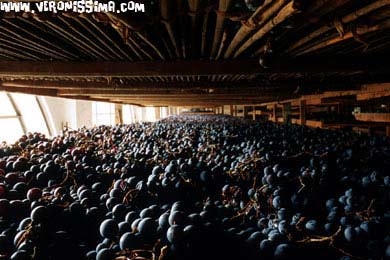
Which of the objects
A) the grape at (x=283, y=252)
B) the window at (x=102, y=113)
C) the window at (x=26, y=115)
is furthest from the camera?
the window at (x=102, y=113)

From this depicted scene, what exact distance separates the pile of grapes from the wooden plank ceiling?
556 millimetres

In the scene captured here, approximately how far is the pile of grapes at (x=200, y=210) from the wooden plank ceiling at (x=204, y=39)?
0.56 metres

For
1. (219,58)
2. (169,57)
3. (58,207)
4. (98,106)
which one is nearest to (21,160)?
(58,207)

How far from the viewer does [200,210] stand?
4.60 ft

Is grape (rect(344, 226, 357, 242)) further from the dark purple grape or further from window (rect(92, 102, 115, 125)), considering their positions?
window (rect(92, 102, 115, 125))

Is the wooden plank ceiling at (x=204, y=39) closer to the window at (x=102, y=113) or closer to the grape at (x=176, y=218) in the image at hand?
the grape at (x=176, y=218)

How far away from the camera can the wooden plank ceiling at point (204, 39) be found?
1173mm

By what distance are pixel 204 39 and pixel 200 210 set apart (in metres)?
0.78

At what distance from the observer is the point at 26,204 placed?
55.0 inches

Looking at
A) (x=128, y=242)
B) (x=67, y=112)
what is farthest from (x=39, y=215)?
(x=67, y=112)

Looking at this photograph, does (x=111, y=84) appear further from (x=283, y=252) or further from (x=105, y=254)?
(x=283, y=252)

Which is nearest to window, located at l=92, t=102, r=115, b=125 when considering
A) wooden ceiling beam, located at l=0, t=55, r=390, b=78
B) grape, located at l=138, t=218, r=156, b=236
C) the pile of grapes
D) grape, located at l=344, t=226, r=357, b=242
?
the pile of grapes

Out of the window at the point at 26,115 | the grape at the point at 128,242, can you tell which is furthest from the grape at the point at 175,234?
the window at the point at 26,115

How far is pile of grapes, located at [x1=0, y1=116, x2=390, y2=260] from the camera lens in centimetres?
102
